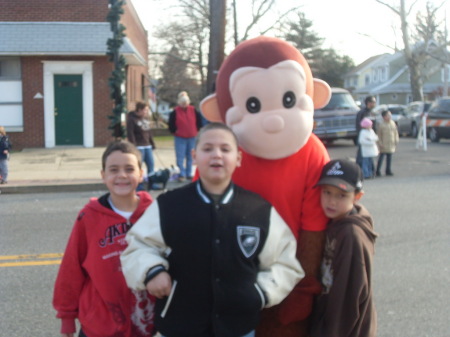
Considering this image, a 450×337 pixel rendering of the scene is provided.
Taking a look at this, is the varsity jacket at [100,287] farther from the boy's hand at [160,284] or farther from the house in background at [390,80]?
the house in background at [390,80]

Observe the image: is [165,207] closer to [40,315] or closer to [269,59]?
[269,59]

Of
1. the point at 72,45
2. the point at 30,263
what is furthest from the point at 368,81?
the point at 30,263

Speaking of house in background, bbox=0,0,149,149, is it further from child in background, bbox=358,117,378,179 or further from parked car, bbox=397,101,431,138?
parked car, bbox=397,101,431,138

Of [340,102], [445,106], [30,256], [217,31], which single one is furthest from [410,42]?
[30,256]

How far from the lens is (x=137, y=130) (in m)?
10.3

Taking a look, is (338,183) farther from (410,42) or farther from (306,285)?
(410,42)

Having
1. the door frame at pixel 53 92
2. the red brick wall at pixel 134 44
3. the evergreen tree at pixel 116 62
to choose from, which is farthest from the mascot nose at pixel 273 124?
the red brick wall at pixel 134 44

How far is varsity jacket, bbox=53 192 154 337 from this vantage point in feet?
7.89

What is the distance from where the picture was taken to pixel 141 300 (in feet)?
7.88

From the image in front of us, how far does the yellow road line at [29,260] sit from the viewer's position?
5520 mm

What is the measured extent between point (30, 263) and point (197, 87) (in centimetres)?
3705

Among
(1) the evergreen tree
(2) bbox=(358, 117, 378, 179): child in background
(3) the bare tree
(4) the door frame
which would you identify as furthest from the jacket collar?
(3) the bare tree

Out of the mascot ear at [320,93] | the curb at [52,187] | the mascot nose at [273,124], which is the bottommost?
the curb at [52,187]

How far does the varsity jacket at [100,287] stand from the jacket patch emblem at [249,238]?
561 mm
